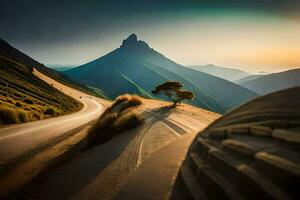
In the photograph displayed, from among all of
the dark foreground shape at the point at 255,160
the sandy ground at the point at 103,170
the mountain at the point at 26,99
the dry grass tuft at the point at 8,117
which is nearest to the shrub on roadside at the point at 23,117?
the mountain at the point at 26,99

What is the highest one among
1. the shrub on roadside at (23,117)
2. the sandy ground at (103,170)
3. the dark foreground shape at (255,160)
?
the dark foreground shape at (255,160)

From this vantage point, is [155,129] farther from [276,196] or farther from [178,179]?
[276,196]

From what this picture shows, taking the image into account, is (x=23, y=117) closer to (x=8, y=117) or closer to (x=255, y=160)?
(x=8, y=117)

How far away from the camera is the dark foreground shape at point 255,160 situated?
3547mm

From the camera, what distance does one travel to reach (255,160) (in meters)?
4.43

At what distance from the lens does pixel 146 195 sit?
602 centimetres

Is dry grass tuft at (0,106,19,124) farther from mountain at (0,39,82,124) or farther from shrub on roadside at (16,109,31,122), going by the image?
shrub on roadside at (16,109,31,122)

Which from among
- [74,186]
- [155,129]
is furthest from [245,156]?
[155,129]

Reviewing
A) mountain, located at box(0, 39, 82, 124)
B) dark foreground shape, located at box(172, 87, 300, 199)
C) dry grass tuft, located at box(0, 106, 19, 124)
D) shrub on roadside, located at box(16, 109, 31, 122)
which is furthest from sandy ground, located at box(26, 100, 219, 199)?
mountain, located at box(0, 39, 82, 124)

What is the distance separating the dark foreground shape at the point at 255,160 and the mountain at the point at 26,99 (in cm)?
2601

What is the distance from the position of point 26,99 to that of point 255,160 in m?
55.5

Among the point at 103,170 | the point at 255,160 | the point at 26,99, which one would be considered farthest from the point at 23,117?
the point at 255,160

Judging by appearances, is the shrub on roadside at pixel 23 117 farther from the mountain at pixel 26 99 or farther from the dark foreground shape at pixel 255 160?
the dark foreground shape at pixel 255 160

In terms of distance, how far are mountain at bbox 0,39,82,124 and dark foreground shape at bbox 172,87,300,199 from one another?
2601 centimetres
